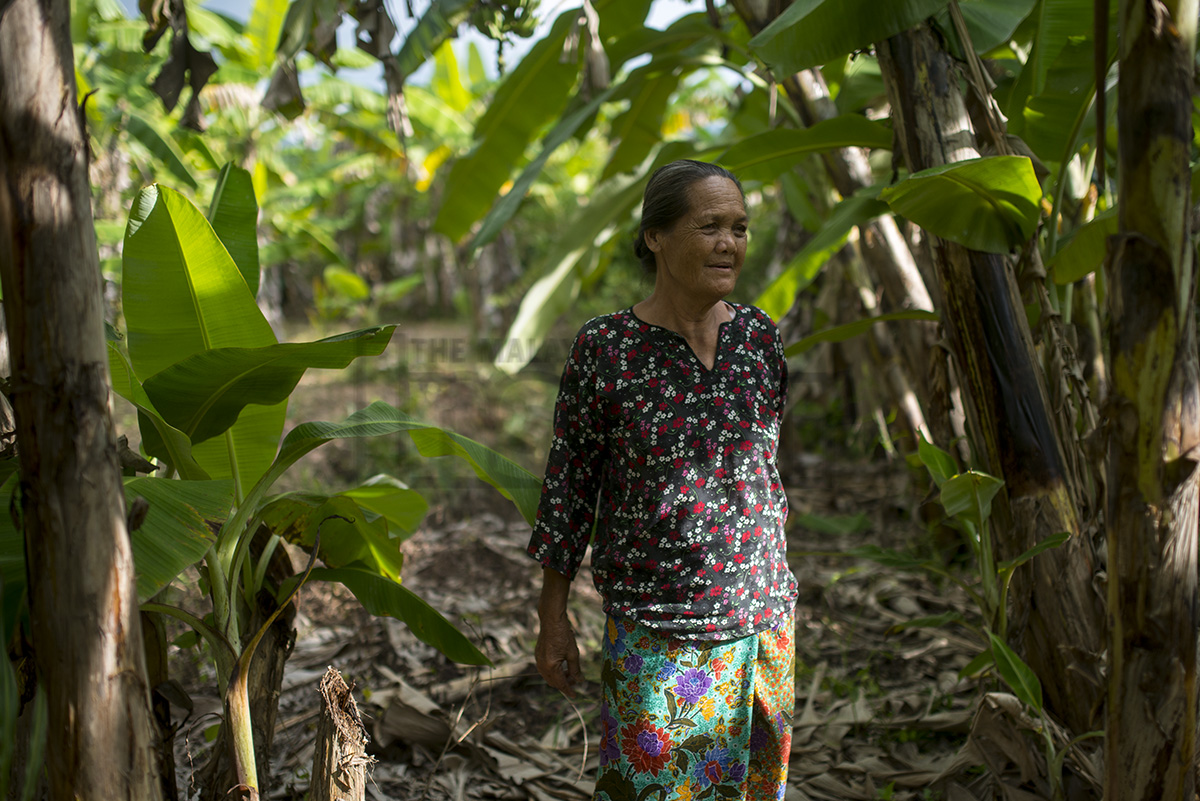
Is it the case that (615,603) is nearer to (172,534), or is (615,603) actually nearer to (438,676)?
(172,534)

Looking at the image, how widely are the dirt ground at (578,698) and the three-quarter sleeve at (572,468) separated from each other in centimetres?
57

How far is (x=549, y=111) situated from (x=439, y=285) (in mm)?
12193

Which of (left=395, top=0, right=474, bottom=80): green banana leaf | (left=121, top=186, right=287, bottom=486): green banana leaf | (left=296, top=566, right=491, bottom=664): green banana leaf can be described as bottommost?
(left=296, top=566, right=491, bottom=664): green banana leaf

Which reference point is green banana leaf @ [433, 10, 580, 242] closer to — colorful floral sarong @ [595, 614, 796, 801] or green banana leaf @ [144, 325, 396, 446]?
green banana leaf @ [144, 325, 396, 446]

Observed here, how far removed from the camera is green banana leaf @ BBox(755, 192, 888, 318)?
221 centimetres

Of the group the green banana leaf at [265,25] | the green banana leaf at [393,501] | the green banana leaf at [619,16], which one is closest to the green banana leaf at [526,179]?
the green banana leaf at [619,16]

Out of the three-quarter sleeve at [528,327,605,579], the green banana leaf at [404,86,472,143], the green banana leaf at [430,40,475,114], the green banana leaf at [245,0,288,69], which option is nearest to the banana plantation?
the three-quarter sleeve at [528,327,605,579]

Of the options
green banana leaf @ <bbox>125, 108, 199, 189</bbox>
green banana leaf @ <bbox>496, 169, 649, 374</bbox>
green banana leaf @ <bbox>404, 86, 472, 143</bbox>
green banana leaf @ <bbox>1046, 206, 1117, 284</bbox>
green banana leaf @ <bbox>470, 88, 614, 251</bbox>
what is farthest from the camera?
green banana leaf @ <bbox>404, 86, 472, 143</bbox>

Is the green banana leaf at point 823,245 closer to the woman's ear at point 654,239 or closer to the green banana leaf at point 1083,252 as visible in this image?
the green banana leaf at point 1083,252

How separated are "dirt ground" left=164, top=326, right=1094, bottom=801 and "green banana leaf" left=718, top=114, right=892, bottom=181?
1.11 metres

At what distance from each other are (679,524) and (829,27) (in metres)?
1.17

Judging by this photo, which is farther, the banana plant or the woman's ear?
the woman's ear

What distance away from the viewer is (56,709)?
46.8 inches

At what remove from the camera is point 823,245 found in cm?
227
